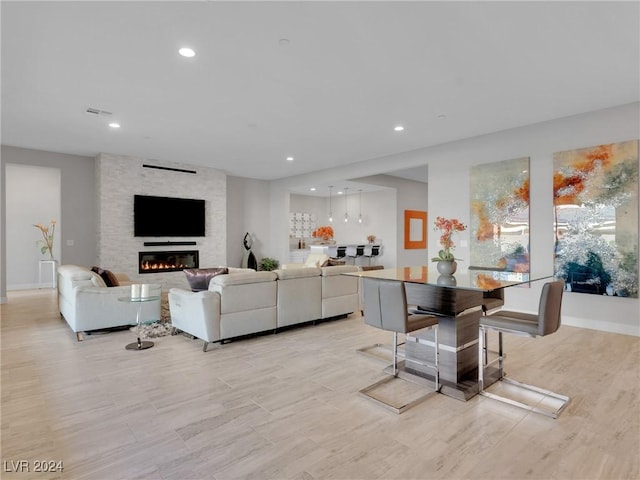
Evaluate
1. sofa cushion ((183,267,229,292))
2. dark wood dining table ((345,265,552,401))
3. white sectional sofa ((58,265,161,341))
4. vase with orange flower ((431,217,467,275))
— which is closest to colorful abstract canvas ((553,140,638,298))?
dark wood dining table ((345,265,552,401))

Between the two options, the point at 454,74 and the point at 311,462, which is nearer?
the point at 311,462

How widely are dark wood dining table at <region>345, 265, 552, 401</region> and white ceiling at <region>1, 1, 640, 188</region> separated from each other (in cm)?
211

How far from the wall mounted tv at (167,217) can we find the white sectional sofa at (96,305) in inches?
111

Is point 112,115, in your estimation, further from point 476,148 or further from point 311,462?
point 476,148

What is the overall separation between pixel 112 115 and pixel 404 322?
4862 mm

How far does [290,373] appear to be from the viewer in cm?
336

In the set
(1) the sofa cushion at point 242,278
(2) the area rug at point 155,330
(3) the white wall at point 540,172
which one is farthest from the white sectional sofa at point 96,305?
(3) the white wall at point 540,172

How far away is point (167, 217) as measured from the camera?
805 centimetres

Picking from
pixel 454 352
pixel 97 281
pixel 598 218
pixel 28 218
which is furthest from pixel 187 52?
pixel 28 218

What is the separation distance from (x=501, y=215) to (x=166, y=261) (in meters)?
7.02

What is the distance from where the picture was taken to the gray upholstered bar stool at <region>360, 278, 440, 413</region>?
276 cm

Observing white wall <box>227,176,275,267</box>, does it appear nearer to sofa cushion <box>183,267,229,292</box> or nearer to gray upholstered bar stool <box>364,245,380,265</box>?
gray upholstered bar stool <box>364,245,380,265</box>

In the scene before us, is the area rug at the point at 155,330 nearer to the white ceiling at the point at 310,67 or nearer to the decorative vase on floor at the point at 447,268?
the white ceiling at the point at 310,67

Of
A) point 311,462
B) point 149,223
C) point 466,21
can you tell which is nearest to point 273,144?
point 149,223
